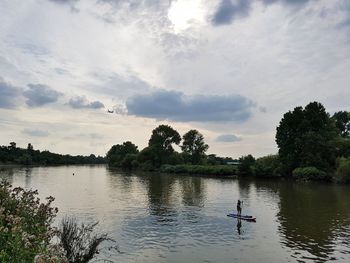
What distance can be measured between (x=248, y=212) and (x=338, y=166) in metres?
61.1

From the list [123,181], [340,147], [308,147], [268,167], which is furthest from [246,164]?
[123,181]

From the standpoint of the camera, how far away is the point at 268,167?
4788 inches

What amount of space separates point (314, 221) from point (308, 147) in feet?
222

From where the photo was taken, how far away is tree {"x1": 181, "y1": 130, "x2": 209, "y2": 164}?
179 m

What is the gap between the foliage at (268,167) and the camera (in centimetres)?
12103

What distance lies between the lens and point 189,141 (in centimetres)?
18038

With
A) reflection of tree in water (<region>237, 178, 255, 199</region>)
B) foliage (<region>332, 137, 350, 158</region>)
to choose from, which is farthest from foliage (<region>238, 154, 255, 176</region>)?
reflection of tree in water (<region>237, 178, 255, 199</region>)

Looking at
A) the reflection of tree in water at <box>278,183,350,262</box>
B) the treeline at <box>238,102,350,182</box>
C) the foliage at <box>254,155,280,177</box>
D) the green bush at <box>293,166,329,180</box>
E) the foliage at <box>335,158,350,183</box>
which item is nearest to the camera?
the reflection of tree in water at <box>278,183,350,262</box>

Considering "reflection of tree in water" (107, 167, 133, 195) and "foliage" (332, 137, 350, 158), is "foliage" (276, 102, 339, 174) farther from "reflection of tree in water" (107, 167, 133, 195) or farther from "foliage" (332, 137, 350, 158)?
"reflection of tree in water" (107, 167, 133, 195)

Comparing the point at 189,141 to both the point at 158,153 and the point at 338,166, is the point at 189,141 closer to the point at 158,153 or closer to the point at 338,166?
the point at 158,153

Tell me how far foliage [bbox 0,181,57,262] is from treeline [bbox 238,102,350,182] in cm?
9536

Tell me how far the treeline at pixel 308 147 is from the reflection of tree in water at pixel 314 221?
3956 cm

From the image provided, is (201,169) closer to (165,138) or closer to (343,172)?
(165,138)

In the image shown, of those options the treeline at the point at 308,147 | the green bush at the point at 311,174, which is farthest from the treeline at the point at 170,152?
the green bush at the point at 311,174
